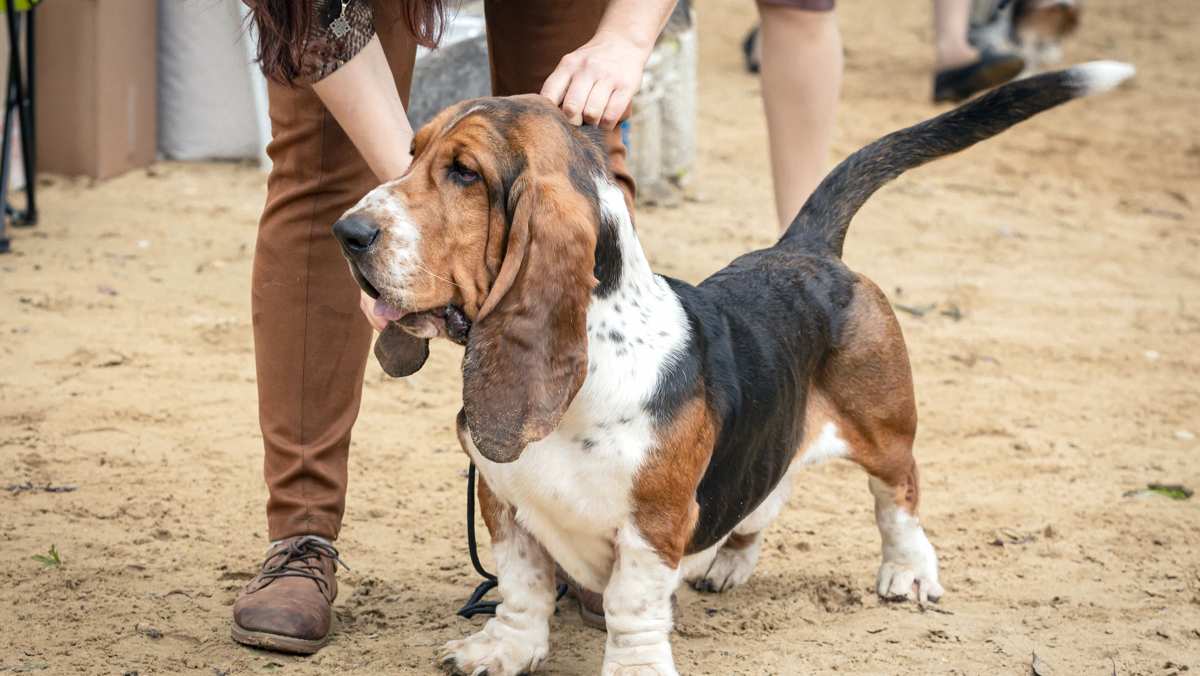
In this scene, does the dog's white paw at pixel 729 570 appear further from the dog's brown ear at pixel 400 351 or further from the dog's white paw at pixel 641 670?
the dog's brown ear at pixel 400 351

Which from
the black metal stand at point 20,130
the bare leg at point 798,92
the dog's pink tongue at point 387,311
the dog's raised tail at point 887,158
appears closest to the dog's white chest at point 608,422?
the dog's pink tongue at point 387,311

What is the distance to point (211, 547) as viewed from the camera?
3.96 meters

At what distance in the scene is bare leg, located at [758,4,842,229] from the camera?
4699mm

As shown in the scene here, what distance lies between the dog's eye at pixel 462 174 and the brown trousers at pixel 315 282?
68 centimetres

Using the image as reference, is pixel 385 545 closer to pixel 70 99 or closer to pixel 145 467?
pixel 145 467

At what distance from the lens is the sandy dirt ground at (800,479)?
11.6 feet

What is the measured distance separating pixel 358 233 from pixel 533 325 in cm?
38

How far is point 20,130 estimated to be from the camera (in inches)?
263

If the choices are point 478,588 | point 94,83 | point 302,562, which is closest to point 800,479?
point 478,588

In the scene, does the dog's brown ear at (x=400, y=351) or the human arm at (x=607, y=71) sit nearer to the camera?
the human arm at (x=607, y=71)

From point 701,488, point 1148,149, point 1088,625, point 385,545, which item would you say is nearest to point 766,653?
point 701,488

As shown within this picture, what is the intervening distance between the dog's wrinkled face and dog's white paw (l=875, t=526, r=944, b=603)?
1.48 m

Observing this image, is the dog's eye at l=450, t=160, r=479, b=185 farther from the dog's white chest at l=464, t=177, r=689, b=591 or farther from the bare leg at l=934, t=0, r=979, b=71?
the bare leg at l=934, t=0, r=979, b=71

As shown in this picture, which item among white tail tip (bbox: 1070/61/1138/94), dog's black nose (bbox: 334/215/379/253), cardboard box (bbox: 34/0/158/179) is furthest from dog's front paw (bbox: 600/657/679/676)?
cardboard box (bbox: 34/0/158/179)
